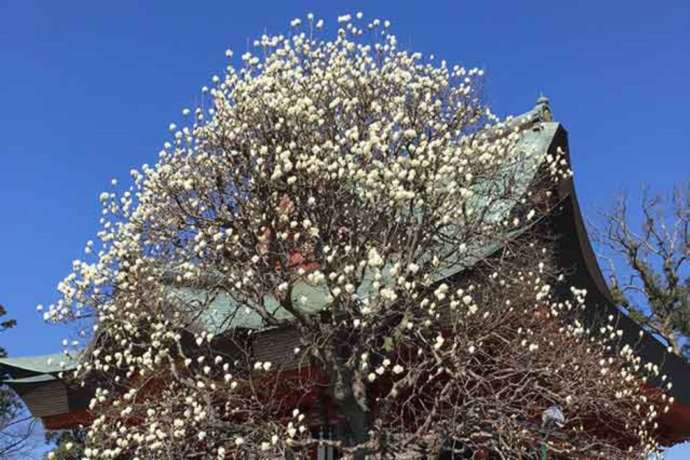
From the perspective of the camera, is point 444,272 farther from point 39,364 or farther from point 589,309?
point 39,364

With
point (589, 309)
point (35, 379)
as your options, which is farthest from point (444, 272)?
point (35, 379)

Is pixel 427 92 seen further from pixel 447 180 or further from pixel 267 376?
pixel 267 376

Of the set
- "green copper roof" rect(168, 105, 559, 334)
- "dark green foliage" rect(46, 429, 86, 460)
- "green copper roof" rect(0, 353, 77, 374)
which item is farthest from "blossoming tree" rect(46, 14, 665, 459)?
"dark green foliage" rect(46, 429, 86, 460)

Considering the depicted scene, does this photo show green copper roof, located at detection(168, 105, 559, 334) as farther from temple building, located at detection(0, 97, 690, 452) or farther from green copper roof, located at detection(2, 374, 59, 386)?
green copper roof, located at detection(2, 374, 59, 386)

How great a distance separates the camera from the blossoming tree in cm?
935

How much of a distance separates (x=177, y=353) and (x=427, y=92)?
4.84 m

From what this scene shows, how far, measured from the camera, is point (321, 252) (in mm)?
9766

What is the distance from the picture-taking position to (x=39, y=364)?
13430 millimetres

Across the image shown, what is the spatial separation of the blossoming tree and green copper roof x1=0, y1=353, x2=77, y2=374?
185 cm

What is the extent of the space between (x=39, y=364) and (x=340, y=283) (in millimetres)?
6715

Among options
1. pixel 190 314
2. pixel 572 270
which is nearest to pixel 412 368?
pixel 190 314

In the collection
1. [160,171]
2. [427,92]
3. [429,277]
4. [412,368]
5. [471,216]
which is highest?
[427,92]

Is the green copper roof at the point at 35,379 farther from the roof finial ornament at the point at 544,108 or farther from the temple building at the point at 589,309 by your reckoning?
the roof finial ornament at the point at 544,108

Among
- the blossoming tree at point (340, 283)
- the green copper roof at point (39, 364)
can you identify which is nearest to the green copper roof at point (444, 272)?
the blossoming tree at point (340, 283)
